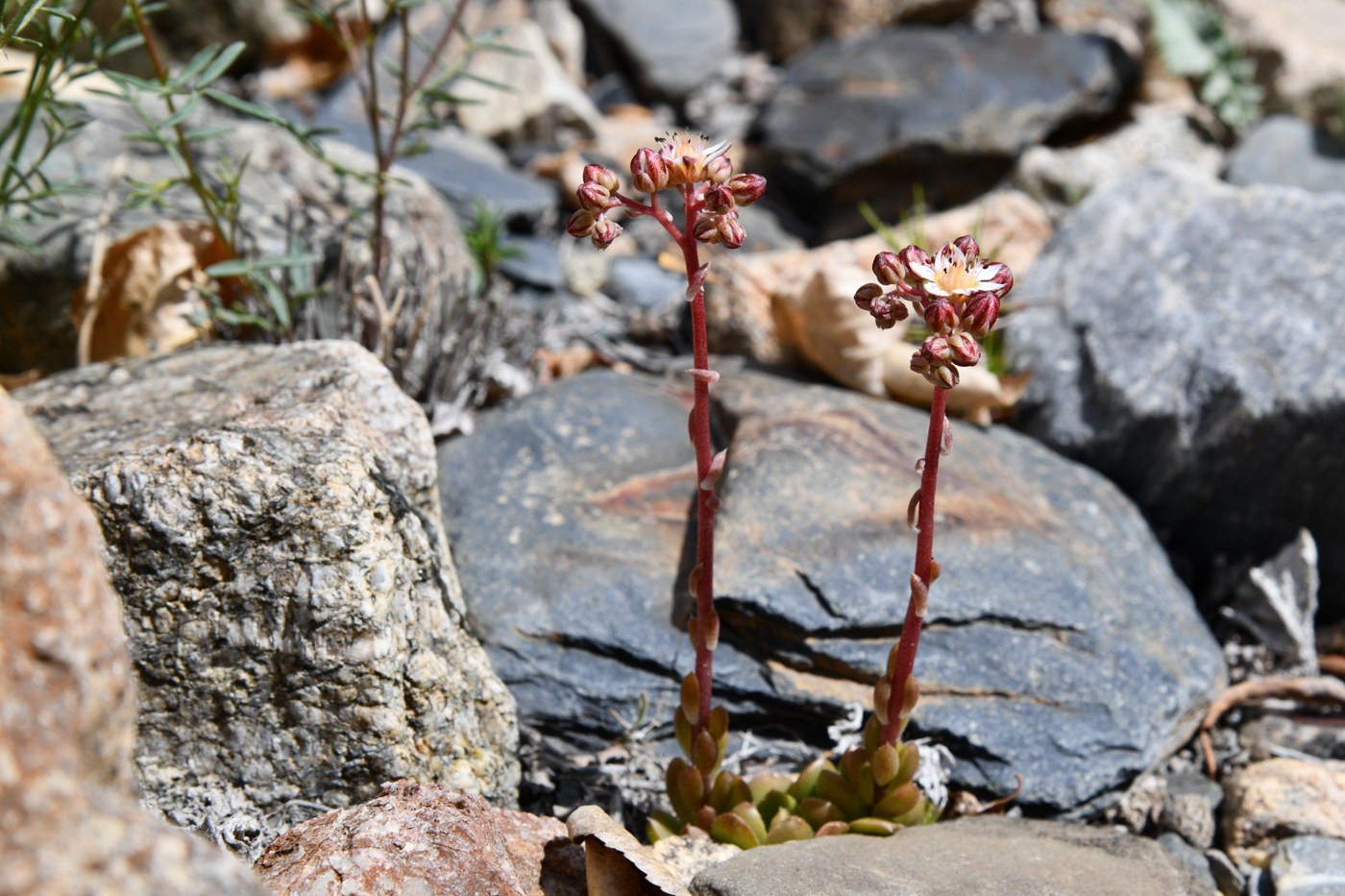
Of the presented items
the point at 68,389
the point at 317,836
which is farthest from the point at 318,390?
the point at 317,836

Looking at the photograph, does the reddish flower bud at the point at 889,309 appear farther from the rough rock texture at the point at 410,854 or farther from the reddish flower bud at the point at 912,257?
the rough rock texture at the point at 410,854

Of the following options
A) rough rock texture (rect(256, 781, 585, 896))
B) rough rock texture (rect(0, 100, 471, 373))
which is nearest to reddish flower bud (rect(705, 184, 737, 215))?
rough rock texture (rect(256, 781, 585, 896))

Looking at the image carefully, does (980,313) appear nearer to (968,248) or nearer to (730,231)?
(968,248)

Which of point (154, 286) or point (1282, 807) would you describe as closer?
point (1282, 807)

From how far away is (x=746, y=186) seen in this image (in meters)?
2.00

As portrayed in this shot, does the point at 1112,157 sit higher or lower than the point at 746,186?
lower

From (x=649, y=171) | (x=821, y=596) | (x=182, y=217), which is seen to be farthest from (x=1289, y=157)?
(x=182, y=217)

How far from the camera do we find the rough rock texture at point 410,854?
204 centimetres

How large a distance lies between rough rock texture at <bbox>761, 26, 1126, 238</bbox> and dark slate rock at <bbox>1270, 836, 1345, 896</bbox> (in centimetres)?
483

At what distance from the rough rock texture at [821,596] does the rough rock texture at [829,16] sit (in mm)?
5545

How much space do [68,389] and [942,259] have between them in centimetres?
255

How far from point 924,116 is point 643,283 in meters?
2.55

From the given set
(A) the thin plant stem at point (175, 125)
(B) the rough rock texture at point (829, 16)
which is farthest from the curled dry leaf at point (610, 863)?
(B) the rough rock texture at point (829, 16)

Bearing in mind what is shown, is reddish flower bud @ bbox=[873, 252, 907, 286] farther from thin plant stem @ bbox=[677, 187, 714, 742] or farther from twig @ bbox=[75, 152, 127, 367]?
twig @ bbox=[75, 152, 127, 367]
